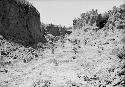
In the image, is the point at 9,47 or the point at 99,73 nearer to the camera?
the point at 99,73

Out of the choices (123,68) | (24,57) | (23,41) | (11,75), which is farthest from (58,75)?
(23,41)

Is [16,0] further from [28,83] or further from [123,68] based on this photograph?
[123,68]

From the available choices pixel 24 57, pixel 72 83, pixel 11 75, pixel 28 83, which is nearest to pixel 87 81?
pixel 72 83

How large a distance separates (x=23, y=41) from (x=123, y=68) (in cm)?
1759

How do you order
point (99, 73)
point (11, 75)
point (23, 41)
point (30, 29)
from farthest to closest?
point (30, 29)
point (23, 41)
point (11, 75)
point (99, 73)

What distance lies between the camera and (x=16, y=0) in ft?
91.6

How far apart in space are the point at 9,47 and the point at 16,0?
964 centimetres

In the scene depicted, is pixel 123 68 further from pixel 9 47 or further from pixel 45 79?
pixel 9 47

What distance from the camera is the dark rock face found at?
80.5ft

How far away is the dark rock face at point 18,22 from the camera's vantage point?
24.5 meters

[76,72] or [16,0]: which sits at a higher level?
[16,0]

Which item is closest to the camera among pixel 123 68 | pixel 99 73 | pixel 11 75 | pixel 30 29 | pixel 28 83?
pixel 123 68

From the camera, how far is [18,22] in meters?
27.1

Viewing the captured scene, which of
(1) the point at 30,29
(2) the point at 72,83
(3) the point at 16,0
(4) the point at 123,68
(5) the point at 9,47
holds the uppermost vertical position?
(3) the point at 16,0
